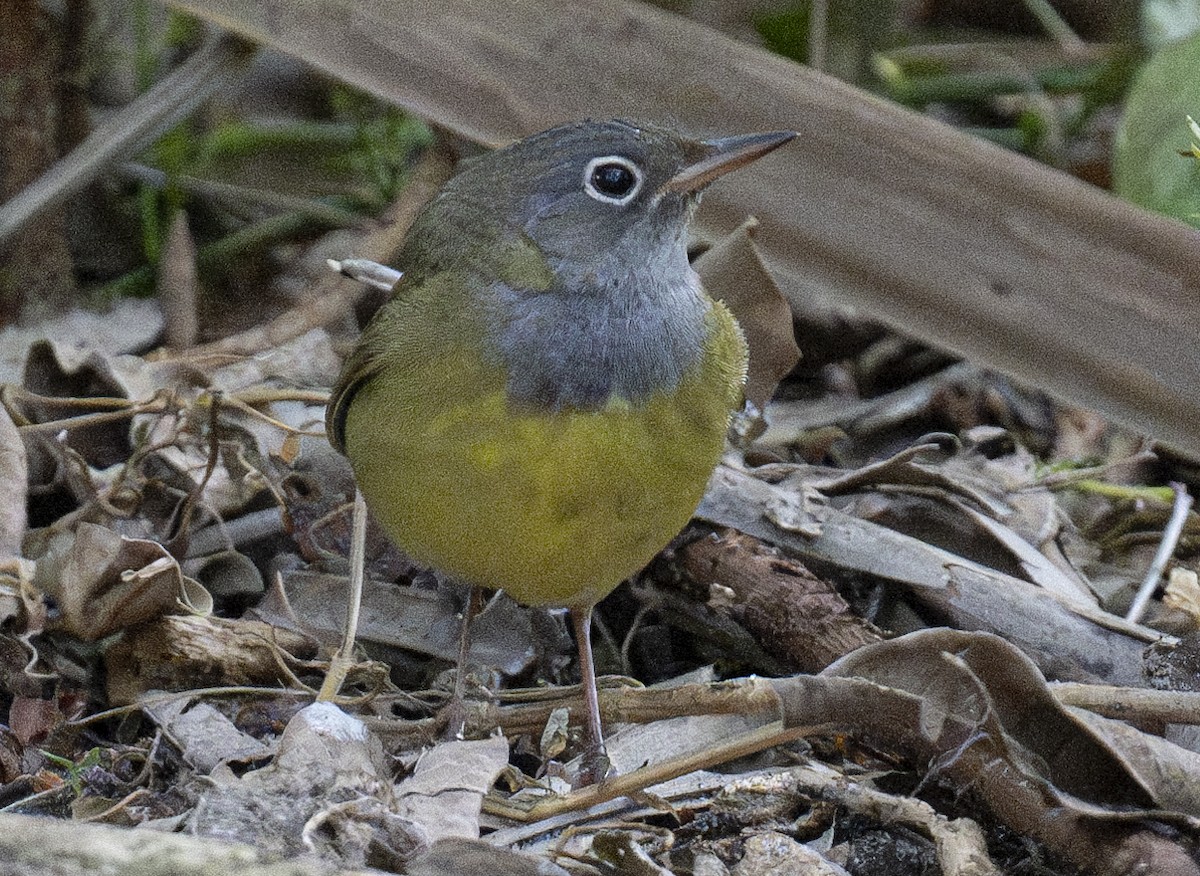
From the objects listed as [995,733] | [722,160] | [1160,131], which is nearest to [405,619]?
[722,160]

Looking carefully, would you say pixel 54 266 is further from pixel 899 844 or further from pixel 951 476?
pixel 899 844

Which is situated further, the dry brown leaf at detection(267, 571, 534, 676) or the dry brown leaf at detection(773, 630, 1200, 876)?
the dry brown leaf at detection(267, 571, 534, 676)

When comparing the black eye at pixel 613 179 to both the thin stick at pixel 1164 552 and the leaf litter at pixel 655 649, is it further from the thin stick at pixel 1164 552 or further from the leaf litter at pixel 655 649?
the thin stick at pixel 1164 552

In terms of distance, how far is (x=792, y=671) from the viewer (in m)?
4.12

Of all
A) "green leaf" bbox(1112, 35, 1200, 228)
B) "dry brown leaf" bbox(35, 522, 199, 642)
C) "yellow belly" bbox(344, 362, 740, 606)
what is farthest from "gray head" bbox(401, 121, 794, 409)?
"green leaf" bbox(1112, 35, 1200, 228)

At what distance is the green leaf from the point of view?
5059mm

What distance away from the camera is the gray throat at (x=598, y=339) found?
3541 millimetres

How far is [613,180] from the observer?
381cm

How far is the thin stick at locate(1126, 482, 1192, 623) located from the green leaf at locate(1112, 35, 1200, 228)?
0.84 meters

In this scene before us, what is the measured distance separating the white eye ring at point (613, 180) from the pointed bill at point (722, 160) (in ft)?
0.23

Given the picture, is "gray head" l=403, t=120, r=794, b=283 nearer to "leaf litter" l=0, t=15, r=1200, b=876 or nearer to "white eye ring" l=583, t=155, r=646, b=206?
"white eye ring" l=583, t=155, r=646, b=206

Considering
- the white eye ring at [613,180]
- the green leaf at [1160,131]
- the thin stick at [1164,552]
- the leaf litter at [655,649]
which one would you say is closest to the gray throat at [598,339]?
the white eye ring at [613,180]

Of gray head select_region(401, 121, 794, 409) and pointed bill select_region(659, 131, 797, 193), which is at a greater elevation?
pointed bill select_region(659, 131, 797, 193)

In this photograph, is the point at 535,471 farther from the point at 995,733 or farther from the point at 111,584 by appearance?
the point at 111,584
